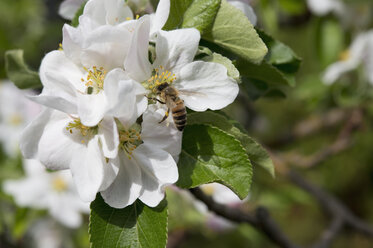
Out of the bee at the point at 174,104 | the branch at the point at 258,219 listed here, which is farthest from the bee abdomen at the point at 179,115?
the branch at the point at 258,219

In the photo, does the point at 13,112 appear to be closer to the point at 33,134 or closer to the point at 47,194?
the point at 47,194

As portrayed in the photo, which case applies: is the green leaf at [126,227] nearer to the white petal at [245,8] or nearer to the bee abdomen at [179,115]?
the bee abdomen at [179,115]

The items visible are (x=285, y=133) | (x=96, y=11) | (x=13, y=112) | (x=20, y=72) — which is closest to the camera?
(x=96, y=11)

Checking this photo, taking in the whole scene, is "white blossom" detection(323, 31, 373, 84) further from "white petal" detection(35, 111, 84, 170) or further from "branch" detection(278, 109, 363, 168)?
"white petal" detection(35, 111, 84, 170)

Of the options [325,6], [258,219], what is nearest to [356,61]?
[325,6]

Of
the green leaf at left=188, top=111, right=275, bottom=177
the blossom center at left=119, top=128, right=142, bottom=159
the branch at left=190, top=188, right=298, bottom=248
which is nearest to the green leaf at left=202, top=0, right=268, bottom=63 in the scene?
the green leaf at left=188, top=111, right=275, bottom=177
